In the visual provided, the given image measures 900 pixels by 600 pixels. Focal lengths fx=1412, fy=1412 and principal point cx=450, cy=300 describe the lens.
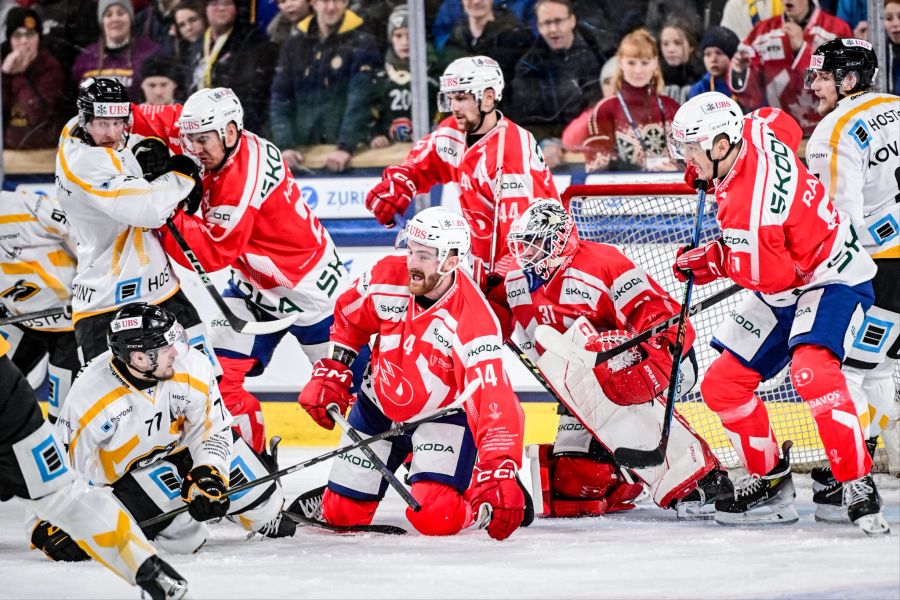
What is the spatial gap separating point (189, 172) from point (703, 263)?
5.04 ft

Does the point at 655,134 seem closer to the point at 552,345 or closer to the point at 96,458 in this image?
the point at 552,345

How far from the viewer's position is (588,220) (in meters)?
4.96

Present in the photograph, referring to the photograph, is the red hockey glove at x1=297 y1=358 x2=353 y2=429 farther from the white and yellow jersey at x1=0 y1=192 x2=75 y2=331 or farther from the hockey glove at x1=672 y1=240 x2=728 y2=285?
the white and yellow jersey at x1=0 y1=192 x2=75 y2=331

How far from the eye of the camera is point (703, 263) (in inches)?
153

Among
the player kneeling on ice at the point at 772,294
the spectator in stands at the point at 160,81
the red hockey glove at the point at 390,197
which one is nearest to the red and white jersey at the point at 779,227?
the player kneeling on ice at the point at 772,294

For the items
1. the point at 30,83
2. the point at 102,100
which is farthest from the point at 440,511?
the point at 30,83

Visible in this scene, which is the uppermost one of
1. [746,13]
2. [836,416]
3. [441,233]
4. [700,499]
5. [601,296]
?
[746,13]

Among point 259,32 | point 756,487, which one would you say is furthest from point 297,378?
point 756,487

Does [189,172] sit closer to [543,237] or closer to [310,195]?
[543,237]

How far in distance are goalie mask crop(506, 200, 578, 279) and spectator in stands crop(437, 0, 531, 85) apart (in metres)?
1.51

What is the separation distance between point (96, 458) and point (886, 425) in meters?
2.41

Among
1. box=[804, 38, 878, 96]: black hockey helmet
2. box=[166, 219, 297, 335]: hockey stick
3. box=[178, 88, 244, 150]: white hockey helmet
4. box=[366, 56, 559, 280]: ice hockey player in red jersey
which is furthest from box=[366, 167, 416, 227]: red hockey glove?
box=[804, 38, 878, 96]: black hockey helmet

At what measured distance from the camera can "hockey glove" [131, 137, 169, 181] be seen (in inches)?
169

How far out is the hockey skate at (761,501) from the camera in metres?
4.01
